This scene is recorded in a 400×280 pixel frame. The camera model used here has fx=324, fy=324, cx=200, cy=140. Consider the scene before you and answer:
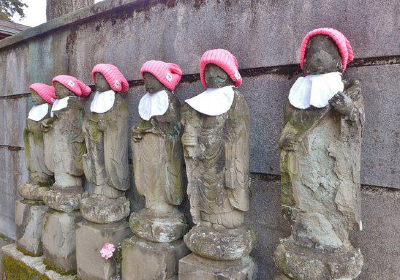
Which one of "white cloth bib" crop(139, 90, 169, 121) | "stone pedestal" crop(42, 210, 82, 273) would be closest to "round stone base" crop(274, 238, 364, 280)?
"white cloth bib" crop(139, 90, 169, 121)

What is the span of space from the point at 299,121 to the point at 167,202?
1.58 m

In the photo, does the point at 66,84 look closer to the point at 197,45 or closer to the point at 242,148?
the point at 197,45

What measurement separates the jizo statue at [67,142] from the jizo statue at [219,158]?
1.82 meters

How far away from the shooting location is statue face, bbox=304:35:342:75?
226 centimetres

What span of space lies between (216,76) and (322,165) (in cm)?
109

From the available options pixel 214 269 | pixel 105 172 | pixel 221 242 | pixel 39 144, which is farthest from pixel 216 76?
pixel 39 144

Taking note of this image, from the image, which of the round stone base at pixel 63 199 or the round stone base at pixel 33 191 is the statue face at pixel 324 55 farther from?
the round stone base at pixel 33 191

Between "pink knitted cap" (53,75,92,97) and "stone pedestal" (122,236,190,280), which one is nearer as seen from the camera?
"stone pedestal" (122,236,190,280)

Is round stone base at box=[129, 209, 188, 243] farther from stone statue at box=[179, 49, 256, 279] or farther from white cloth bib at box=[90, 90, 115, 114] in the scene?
white cloth bib at box=[90, 90, 115, 114]

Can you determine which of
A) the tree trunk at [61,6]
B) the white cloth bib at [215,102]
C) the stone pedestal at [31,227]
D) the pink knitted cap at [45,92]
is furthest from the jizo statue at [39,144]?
the white cloth bib at [215,102]

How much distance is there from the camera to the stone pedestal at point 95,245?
355cm

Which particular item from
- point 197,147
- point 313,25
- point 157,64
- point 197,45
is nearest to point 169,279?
point 197,147

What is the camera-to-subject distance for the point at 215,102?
104 inches

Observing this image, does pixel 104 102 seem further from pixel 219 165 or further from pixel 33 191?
pixel 33 191
